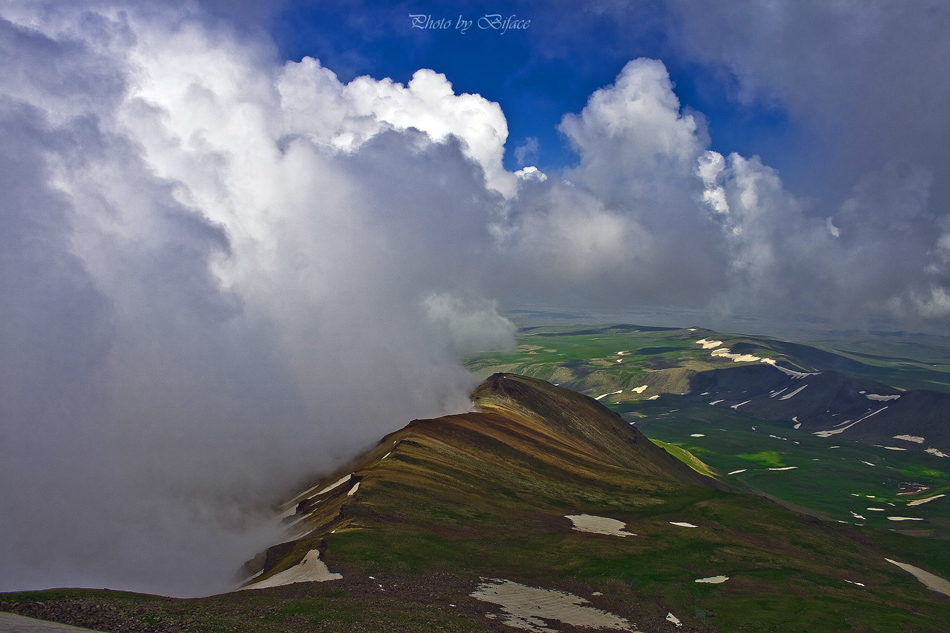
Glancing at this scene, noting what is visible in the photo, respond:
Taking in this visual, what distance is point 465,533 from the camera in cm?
8112

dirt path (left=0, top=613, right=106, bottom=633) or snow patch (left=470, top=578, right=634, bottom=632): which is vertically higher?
dirt path (left=0, top=613, right=106, bottom=633)

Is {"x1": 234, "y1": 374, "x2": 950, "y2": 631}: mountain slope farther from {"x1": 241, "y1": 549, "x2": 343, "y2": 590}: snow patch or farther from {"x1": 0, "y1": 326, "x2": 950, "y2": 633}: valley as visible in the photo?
{"x1": 241, "y1": 549, "x2": 343, "y2": 590}: snow patch

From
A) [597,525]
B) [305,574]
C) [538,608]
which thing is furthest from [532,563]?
[597,525]

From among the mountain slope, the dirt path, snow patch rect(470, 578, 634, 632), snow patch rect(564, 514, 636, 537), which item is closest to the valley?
snow patch rect(470, 578, 634, 632)

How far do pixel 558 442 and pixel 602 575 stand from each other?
96.2 meters

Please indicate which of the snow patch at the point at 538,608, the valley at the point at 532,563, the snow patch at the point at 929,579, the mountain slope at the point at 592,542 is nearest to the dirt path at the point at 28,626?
the valley at the point at 532,563

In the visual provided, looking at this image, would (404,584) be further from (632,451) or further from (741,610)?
(632,451)

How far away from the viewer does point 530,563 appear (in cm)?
7256

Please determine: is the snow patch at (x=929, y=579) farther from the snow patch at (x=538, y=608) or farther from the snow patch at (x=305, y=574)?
the snow patch at (x=305, y=574)

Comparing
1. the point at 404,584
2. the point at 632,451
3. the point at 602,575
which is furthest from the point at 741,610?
the point at 632,451

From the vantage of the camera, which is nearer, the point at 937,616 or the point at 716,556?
the point at 937,616

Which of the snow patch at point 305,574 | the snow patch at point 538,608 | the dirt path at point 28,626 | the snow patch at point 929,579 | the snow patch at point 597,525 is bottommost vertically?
the snow patch at point 929,579

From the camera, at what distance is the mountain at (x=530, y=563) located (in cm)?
4466

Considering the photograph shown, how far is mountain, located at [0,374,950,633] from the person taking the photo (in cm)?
4466
